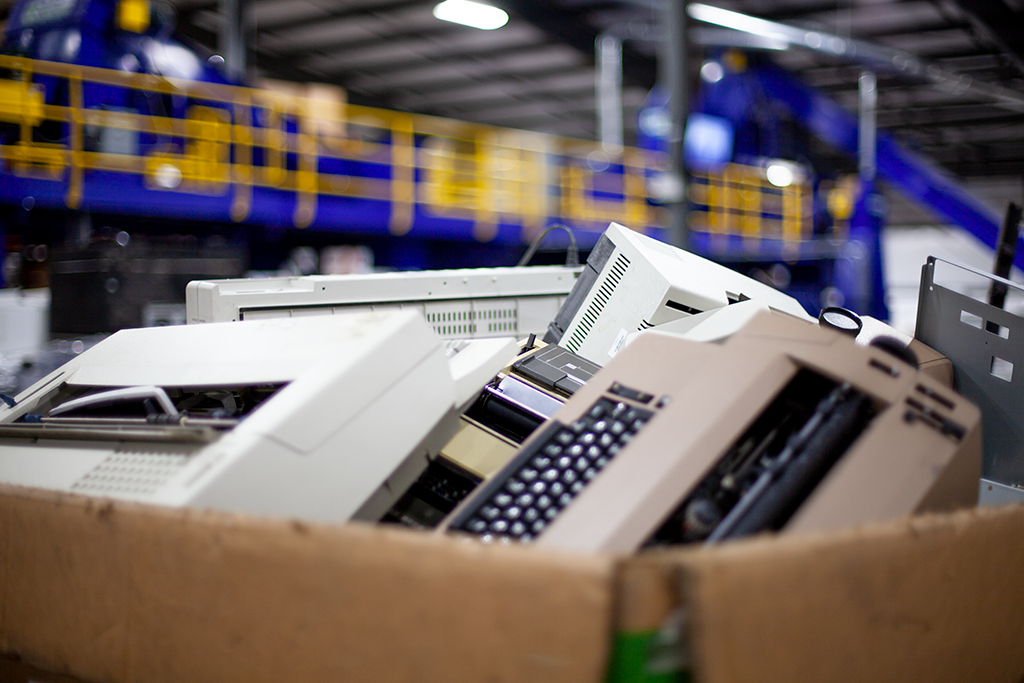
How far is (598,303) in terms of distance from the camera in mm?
1670

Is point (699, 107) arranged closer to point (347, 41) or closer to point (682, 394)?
point (347, 41)

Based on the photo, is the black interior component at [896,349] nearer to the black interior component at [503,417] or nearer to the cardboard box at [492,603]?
the cardboard box at [492,603]

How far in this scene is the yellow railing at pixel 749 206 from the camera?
721 centimetres

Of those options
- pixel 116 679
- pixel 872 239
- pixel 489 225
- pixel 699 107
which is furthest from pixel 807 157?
pixel 116 679

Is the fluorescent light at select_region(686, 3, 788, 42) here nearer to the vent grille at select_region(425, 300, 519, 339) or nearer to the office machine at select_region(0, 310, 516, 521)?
the vent grille at select_region(425, 300, 519, 339)

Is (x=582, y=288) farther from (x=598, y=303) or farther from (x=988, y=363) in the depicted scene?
(x=988, y=363)

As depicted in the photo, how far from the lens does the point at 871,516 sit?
2.67ft

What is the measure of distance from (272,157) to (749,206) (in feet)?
16.1

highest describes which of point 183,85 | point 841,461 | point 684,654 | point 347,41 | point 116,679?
point 347,41

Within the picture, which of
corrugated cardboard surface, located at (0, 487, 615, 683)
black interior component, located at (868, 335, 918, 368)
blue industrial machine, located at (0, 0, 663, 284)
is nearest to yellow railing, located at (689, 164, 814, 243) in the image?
blue industrial machine, located at (0, 0, 663, 284)

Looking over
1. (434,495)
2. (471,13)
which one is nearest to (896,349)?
(434,495)

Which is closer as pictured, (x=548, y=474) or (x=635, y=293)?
(x=548, y=474)

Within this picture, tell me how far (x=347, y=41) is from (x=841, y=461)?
1175cm

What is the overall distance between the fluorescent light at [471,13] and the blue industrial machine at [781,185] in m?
1.96
